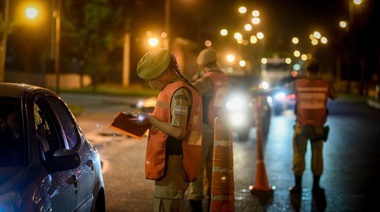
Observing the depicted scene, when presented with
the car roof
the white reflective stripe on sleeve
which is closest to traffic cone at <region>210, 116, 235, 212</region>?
the car roof

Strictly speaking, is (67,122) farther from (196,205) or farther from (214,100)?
(214,100)

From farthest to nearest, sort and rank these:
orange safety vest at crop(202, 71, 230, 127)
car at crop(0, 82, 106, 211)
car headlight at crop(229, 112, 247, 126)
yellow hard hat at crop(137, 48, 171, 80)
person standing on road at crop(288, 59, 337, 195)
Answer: car headlight at crop(229, 112, 247, 126)
person standing on road at crop(288, 59, 337, 195)
orange safety vest at crop(202, 71, 230, 127)
yellow hard hat at crop(137, 48, 171, 80)
car at crop(0, 82, 106, 211)

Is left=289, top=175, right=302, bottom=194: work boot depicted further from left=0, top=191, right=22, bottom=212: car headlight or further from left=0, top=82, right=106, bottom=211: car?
left=0, top=191, right=22, bottom=212: car headlight

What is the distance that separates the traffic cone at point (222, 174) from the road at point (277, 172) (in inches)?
135

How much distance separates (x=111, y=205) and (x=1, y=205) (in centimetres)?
501

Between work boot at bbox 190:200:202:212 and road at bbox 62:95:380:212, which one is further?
road at bbox 62:95:380:212

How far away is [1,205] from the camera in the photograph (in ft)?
14.4

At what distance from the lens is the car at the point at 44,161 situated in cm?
461

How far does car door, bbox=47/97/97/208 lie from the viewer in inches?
230

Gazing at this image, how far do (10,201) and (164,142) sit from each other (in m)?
1.67

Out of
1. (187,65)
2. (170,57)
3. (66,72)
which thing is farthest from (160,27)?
(170,57)

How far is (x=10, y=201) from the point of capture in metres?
4.42

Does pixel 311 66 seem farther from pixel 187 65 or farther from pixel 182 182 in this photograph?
pixel 187 65

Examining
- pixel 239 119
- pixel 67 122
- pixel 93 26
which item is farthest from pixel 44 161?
pixel 93 26
